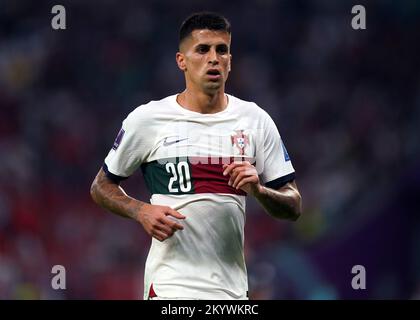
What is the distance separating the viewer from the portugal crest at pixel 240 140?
572cm

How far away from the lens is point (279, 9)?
10.6 meters

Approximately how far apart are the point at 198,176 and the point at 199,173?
0.02 metres

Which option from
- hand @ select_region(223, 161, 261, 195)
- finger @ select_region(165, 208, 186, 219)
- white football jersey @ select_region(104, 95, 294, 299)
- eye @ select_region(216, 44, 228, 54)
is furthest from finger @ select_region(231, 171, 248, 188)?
eye @ select_region(216, 44, 228, 54)

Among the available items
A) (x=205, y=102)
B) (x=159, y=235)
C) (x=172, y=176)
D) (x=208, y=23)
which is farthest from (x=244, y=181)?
(x=208, y=23)

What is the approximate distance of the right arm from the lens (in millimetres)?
5309

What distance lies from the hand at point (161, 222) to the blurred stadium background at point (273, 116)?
4458 millimetres

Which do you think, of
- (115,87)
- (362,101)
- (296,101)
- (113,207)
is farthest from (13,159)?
(113,207)

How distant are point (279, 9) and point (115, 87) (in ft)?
6.37

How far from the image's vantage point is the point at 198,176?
5.68 meters

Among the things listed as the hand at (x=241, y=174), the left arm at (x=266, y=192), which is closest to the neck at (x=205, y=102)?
→ the left arm at (x=266, y=192)

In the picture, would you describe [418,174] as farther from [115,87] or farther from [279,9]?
[115,87]

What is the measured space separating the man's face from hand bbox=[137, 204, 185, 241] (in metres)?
0.87
